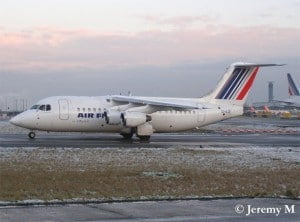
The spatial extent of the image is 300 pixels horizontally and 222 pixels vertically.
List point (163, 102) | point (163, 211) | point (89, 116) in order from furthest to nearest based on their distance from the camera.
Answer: point (163, 102) < point (89, 116) < point (163, 211)

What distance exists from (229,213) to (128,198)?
8.54 feet

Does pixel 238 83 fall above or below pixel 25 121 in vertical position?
above

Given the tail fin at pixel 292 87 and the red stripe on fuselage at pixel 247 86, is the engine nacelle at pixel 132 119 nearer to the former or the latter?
the red stripe on fuselage at pixel 247 86

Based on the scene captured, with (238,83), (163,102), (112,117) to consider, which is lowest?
(112,117)

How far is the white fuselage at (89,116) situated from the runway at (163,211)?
2518 cm

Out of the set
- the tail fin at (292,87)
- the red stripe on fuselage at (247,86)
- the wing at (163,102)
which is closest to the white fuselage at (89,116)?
the wing at (163,102)

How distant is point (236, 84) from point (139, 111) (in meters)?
8.08

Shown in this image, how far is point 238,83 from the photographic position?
41031 millimetres

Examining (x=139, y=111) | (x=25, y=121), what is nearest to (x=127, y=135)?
(x=139, y=111)

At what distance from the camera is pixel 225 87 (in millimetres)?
40656

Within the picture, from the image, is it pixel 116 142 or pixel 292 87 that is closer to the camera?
pixel 116 142

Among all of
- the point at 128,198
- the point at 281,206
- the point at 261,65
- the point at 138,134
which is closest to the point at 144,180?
the point at 128,198

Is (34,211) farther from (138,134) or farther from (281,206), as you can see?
(138,134)

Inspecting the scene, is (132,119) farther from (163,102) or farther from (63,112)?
(63,112)
